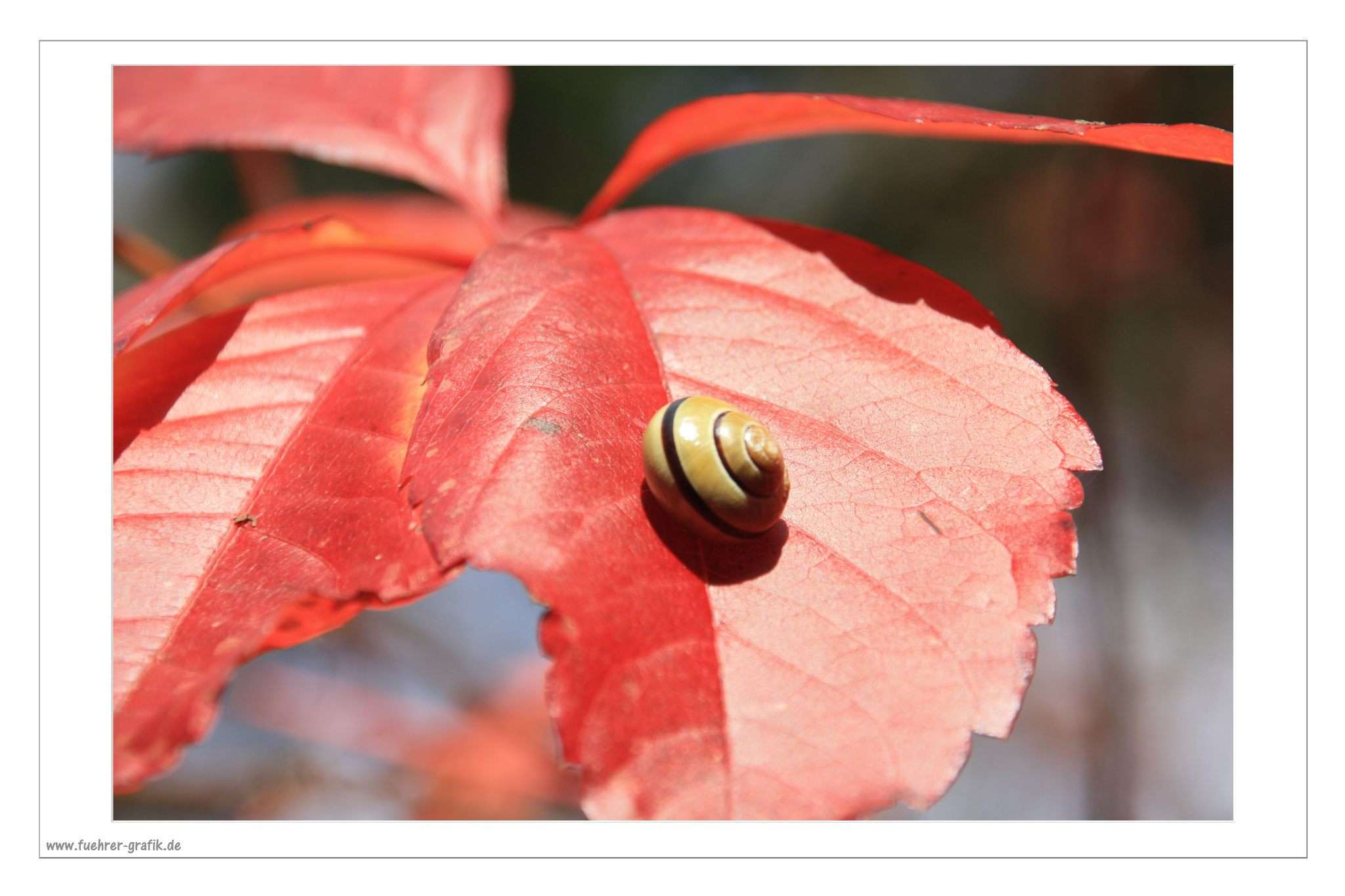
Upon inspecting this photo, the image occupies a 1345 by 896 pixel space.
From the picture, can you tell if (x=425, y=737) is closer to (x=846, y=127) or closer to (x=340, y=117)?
(x=340, y=117)

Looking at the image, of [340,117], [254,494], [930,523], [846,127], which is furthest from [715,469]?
[340,117]

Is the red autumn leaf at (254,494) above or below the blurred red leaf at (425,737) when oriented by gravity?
above

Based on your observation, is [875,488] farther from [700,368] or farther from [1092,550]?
[1092,550]

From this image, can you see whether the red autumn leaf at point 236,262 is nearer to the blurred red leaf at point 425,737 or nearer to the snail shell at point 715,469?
the snail shell at point 715,469

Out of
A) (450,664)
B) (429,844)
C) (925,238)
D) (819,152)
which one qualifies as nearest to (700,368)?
(429,844)

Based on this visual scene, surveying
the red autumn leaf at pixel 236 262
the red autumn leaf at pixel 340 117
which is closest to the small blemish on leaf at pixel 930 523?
the red autumn leaf at pixel 236 262

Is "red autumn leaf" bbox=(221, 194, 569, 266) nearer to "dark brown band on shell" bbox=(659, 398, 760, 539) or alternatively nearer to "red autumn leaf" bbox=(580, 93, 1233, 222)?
"red autumn leaf" bbox=(580, 93, 1233, 222)

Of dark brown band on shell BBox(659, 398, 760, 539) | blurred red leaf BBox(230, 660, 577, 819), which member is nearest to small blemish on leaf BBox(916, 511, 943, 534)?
dark brown band on shell BBox(659, 398, 760, 539)
